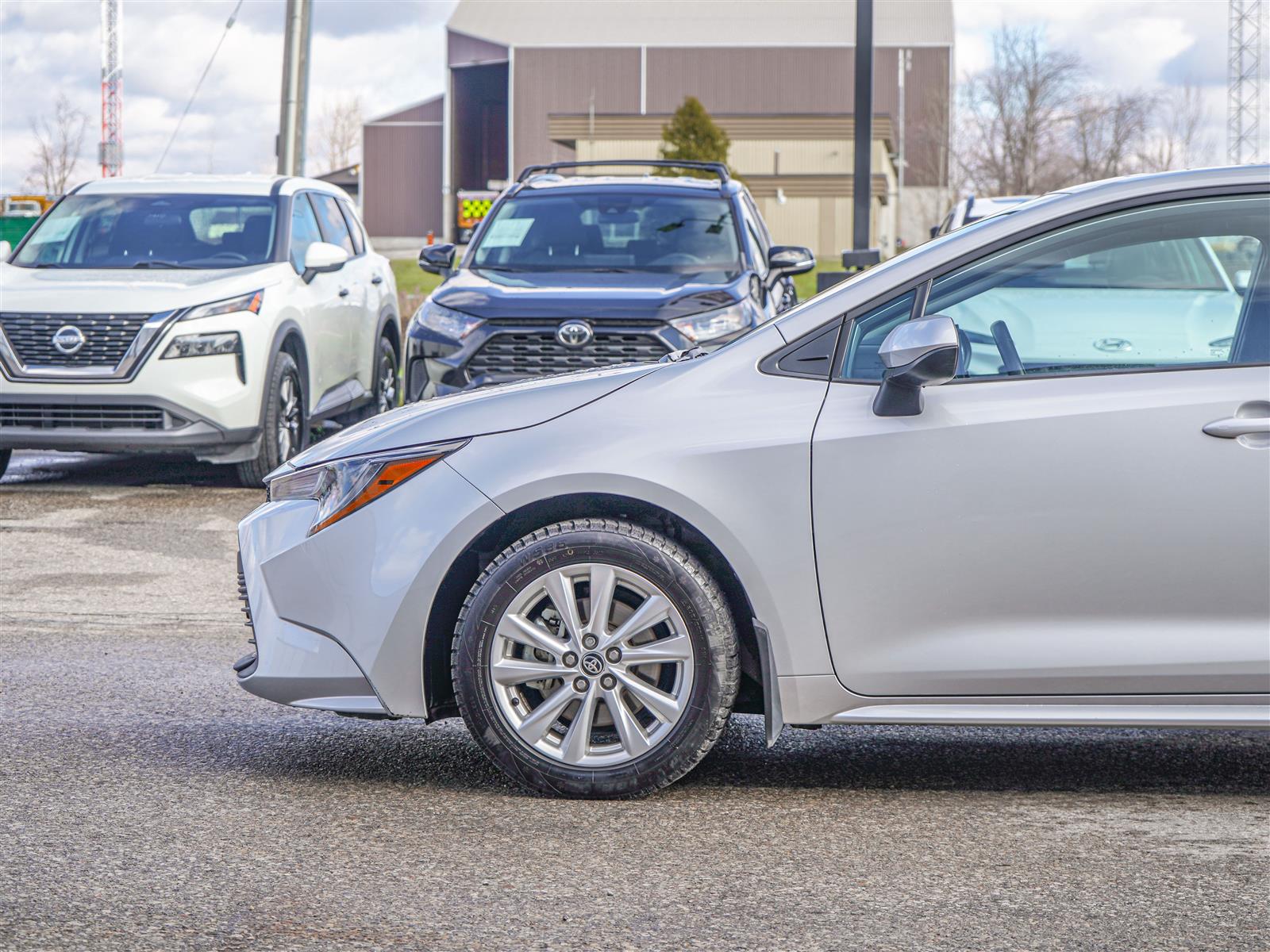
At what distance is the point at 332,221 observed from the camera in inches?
488

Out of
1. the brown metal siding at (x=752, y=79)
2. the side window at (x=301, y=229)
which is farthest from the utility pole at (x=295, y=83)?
the brown metal siding at (x=752, y=79)

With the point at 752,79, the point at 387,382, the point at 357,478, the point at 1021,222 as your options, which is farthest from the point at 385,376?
the point at 752,79

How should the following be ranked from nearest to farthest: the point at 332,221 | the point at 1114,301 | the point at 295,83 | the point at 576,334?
the point at 1114,301
the point at 576,334
the point at 332,221
the point at 295,83

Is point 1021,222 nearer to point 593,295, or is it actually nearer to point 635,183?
point 593,295

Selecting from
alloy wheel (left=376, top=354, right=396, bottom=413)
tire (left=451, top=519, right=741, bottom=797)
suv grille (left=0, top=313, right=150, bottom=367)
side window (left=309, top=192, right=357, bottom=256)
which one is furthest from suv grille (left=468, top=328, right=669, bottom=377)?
tire (left=451, top=519, right=741, bottom=797)

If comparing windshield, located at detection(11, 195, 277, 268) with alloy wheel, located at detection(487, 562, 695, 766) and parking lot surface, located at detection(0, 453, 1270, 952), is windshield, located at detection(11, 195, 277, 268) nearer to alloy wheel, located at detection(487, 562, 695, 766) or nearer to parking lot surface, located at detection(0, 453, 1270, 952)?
parking lot surface, located at detection(0, 453, 1270, 952)

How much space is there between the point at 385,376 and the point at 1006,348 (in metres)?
9.08

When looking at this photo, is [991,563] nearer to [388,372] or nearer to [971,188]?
[388,372]

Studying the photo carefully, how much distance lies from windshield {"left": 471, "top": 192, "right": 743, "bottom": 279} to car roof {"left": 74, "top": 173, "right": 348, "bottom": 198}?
5.83ft

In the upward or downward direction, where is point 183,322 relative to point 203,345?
upward

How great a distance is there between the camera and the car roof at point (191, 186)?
37.3 ft

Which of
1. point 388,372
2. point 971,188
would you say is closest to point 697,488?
point 388,372

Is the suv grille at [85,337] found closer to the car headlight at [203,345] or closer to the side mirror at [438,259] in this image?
the car headlight at [203,345]

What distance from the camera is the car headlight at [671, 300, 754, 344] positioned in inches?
364
